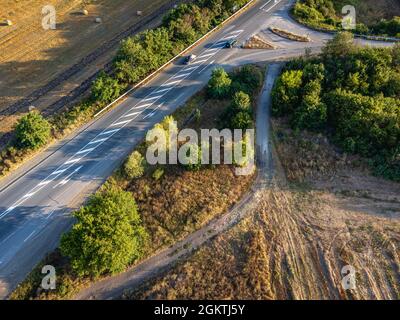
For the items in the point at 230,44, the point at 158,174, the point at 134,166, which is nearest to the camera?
the point at 134,166

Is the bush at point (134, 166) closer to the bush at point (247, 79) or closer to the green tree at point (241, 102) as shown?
the green tree at point (241, 102)

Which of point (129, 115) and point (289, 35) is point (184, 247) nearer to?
point (129, 115)

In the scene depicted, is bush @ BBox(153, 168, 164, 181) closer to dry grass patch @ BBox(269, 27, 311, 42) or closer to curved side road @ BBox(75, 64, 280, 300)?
curved side road @ BBox(75, 64, 280, 300)

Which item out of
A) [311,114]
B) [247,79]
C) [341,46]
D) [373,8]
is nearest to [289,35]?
[341,46]

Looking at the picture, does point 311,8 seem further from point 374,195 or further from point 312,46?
point 374,195

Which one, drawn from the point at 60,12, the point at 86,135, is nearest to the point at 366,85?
the point at 86,135

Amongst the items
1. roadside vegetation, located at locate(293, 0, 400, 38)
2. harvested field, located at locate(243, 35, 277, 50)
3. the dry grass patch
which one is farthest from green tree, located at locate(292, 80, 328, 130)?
roadside vegetation, located at locate(293, 0, 400, 38)

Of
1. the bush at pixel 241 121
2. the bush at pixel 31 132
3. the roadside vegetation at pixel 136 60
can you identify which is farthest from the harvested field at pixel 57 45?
the bush at pixel 241 121
